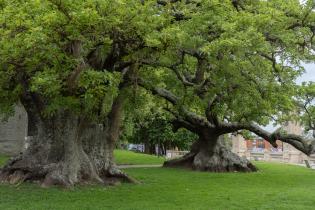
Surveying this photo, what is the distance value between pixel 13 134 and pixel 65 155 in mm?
17813

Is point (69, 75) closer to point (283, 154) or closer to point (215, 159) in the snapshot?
point (215, 159)

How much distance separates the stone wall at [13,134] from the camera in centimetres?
3303

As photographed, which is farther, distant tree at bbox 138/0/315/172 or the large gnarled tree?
distant tree at bbox 138/0/315/172

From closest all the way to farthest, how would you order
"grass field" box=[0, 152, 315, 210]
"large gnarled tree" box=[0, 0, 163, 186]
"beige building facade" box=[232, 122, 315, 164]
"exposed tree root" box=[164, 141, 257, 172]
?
"large gnarled tree" box=[0, 0, 163, 186] → "grass field" box=[0, 152, 315, 210] → "exposed tree root" box=[164, 141, 257, 172] → "beige building facade" box=[232, 122, 315, 164]

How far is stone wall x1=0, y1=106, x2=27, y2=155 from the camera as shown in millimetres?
33031

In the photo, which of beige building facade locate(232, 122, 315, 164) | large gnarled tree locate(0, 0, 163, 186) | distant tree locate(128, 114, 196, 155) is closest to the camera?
large gnarled tree locate(0, 0, 163, 186)

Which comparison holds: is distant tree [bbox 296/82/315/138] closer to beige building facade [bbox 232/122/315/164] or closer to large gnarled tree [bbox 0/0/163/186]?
large gnarled tree [bbox 0/0/163/186]

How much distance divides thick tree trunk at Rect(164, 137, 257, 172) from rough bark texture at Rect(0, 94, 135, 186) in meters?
9.48

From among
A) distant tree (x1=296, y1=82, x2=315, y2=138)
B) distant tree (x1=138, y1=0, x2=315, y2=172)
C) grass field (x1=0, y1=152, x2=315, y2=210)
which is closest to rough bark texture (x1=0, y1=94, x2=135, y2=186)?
grass field (x1=0, y1=152, x2=315, y2=210)

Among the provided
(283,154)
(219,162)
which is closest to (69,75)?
(219,162)

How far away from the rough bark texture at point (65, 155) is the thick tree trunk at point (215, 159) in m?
9.48

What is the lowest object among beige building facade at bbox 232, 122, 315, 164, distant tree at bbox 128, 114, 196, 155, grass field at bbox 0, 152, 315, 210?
grass field at bbox 0, 152, 315, 210

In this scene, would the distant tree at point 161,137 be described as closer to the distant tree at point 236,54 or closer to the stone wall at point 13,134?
the stone wall at point 13,134

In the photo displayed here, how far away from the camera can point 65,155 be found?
55.5ft
